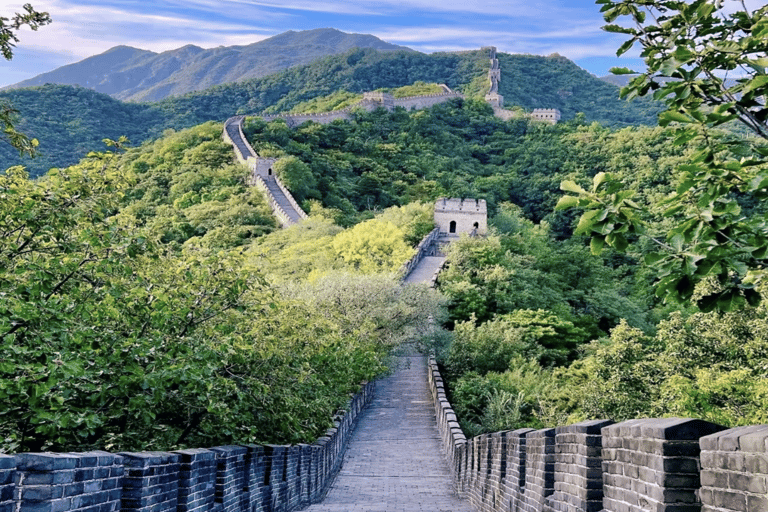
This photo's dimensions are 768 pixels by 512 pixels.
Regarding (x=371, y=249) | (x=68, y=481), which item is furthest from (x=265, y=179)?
(x=68, y=481)

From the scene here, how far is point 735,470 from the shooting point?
11.2 ft

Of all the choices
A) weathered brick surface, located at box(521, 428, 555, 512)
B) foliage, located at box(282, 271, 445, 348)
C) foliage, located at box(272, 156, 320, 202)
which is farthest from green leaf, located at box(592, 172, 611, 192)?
foliage, located at box(272, 156, 320, 202)

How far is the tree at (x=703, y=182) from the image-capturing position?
15.6 ft

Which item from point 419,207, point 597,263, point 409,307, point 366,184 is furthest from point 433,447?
point 366,184

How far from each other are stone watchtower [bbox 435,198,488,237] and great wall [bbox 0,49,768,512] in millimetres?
39422

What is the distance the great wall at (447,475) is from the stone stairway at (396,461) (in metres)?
0.05

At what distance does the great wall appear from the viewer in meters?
3.73

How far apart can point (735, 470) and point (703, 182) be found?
95.0 inches

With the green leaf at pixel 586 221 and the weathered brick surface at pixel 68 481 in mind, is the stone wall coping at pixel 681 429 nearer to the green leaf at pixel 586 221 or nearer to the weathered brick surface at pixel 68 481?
the green leaf at pixel 586 221

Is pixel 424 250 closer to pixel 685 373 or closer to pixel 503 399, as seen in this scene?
pixel 503 399

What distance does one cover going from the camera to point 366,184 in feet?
244

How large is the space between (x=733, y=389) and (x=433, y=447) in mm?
6519

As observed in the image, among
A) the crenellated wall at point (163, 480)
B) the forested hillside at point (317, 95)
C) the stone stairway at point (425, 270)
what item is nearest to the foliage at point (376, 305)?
the stone stairway at point (425, 270)

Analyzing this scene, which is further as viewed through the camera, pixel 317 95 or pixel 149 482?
pixel 317 95
